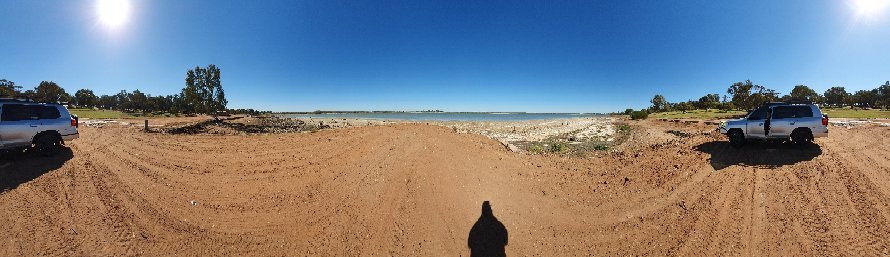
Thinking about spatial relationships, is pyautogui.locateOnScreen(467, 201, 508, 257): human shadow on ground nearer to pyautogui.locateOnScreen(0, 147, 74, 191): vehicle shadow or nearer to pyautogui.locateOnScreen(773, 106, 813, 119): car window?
pyautogui.locateOnScreen(0, 147, 74, 191): vehicle shadow

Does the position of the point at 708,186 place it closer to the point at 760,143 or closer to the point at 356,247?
the point at 760,143

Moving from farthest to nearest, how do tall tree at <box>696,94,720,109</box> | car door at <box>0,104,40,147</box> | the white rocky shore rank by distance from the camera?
tall tree at <box>696,94,720,109</box>, the white rocky shore, car door at <box>0,104,40,147</box>

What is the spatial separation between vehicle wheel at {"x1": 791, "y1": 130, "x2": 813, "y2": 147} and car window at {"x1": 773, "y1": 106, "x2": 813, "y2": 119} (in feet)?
1.84

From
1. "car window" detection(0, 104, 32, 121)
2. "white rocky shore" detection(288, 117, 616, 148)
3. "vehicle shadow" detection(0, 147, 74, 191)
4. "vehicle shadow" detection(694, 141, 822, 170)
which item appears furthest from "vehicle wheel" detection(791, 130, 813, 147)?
"car window" detection(0, 104, 32, 121)

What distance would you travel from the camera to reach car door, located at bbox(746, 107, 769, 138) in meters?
11.9

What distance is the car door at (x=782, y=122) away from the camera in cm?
1153

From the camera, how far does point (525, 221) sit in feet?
22.8

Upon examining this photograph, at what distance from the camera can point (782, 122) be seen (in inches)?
455

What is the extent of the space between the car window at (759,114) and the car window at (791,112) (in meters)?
0.27

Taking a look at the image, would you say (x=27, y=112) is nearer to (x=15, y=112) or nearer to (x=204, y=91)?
(x=15, y=112)

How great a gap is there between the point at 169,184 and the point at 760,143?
1935 cm

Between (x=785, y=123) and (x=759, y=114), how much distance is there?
0.78 meters

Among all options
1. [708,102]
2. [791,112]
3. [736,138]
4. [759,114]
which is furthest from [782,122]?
[708,102]

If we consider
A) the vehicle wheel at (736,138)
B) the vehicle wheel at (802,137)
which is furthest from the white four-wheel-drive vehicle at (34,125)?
the vehicle wheel at (802,137)
